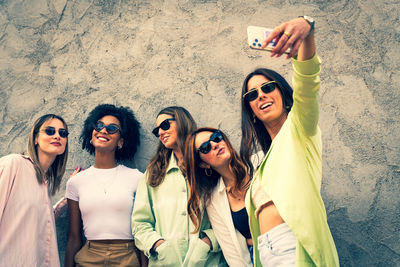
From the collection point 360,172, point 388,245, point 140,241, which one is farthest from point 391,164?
point 140,241

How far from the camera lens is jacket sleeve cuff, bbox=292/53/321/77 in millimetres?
1545

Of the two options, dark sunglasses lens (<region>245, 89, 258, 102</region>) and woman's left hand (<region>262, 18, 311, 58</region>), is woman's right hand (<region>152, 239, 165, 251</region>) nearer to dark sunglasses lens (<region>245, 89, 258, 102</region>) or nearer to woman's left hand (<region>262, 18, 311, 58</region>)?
dark sunglasses lens (<region>245, 89, 258, 102</region>)

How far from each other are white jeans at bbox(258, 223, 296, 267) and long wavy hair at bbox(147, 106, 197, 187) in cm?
164

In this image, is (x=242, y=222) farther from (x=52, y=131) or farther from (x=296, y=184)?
(x=52, y=131)

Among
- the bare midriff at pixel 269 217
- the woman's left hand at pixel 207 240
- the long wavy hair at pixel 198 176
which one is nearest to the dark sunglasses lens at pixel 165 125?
the long wavy hair at pixel 198 176

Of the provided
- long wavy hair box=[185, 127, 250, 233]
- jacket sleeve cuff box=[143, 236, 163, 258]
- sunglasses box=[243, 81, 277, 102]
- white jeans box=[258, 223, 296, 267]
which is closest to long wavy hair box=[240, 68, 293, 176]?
sunglasses box=[243, 81, 277, 102]

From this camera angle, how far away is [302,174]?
5.67 feet

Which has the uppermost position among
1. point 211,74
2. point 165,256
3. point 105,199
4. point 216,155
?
point 211,74

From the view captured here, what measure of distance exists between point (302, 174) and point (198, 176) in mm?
1474

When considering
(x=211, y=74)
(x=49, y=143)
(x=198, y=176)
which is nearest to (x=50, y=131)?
(x=49, y=143)

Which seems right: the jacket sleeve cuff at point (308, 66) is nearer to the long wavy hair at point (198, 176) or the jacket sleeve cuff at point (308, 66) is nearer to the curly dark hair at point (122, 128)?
the long wavy hair at point (198, 176)

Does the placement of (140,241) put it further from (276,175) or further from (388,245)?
(388,245)

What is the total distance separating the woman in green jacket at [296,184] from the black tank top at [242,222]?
0.66m

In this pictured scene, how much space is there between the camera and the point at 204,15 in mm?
4270
